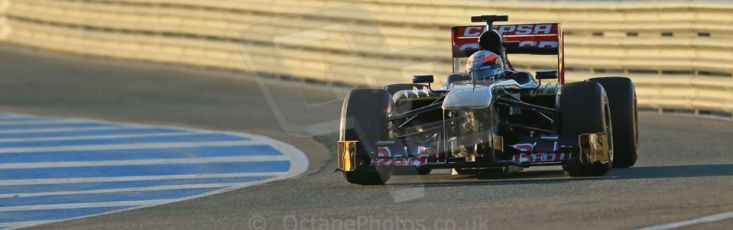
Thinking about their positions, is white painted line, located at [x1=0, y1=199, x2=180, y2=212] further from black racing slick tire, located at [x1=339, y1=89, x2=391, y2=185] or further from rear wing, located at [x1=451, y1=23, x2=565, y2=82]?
rear wing, located at [x1=451, y1=23, x2=565, y2=82]

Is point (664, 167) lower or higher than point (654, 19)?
lower

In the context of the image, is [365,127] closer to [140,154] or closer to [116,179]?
[116,179]

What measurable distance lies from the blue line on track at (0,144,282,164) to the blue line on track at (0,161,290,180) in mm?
752

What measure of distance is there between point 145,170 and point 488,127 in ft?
12.2

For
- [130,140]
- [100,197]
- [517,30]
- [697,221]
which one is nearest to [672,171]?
[517,30]

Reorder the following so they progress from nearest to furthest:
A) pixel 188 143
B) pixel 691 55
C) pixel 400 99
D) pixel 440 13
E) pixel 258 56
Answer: pixel 400 99, pixel 188 143, pixel 691 55, pixel 440 13, pixel 258 56

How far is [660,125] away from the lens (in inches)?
663

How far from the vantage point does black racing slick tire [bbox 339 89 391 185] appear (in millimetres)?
11742

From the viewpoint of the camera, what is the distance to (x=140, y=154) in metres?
15.2

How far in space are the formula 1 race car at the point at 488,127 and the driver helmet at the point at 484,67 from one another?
0.01 meters

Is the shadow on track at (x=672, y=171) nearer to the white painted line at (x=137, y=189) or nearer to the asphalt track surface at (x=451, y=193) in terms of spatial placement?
the asphalt track surface at (x=451, y=193)

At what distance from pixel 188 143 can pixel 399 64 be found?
5.54 m

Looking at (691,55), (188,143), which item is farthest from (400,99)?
(691,55)

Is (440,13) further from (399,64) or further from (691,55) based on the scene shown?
(691,55)
